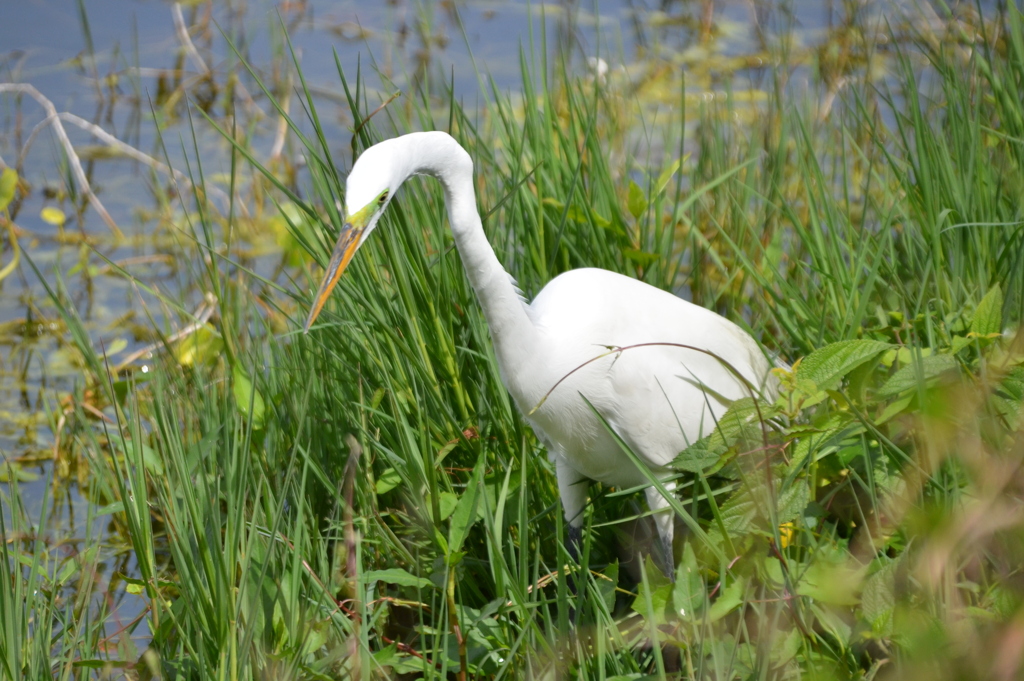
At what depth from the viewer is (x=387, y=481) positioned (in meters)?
Answer: 1.72

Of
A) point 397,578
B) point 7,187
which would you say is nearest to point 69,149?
point 7,187

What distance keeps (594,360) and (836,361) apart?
36 cm

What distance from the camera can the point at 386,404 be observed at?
5.98 ft

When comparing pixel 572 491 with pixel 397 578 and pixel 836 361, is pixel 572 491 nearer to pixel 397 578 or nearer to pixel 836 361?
pixel 397 578

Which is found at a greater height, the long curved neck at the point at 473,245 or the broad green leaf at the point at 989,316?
the long curved neck at the point at 473,245

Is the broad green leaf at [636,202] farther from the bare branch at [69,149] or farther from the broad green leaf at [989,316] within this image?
the bare branch at [69,149]

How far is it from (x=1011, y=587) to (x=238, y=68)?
12.5 ft

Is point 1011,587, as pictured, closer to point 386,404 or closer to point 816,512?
point 816,512

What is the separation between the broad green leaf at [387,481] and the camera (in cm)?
171

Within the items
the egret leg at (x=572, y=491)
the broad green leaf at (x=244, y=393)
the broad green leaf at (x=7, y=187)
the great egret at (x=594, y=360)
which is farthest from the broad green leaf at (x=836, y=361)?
the broad green leaf at (x=7, y=187)

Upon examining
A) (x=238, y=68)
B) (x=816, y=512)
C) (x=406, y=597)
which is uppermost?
(x=238, y=68)

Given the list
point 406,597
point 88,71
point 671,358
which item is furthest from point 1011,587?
point 88,71

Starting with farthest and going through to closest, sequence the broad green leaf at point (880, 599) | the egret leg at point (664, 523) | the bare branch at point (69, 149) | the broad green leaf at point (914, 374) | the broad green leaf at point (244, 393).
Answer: the bare branch at point (69, 149), the broad green leaf at point (244, 393), the egret leg at point (664, 523), the broad green leaf at point (914, 374), the broad green leaf at point (880, 599)

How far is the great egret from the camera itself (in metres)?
1.37
